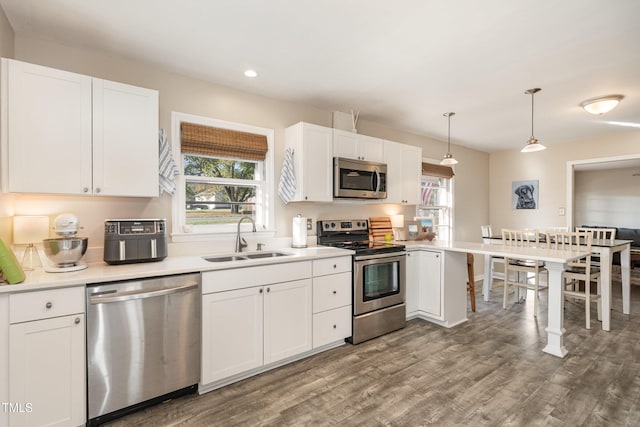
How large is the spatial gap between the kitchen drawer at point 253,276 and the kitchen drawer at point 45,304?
0.70 meters

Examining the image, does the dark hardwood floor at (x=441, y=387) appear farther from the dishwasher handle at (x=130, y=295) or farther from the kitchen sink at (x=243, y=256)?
the kitchen sink at (x=243, y=256)

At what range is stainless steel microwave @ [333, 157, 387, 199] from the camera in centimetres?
336

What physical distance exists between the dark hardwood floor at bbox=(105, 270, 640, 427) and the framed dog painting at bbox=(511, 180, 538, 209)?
2943 millimetres

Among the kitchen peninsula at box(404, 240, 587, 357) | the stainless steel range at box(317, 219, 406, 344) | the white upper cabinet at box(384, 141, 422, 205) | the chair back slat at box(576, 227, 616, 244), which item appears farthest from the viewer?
the white upper cabinet at box(384, 141, 422, 205)

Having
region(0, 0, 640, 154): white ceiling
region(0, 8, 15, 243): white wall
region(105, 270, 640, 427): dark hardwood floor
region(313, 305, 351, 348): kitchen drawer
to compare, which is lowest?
region(105, 270, 640, 427): dark hardwood floor

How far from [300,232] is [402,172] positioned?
1.70 metres

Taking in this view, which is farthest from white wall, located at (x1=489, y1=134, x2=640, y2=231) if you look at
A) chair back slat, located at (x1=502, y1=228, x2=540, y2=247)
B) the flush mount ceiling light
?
chair back slat, located at (x1=502, y1=228, x2=540, y2=247)

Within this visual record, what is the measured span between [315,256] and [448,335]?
1701mm

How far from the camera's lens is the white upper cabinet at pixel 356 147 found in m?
3.41

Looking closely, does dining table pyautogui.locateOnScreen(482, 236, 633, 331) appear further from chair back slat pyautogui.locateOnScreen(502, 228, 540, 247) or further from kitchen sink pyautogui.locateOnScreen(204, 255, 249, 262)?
kitchen sink pyautogui.locateOnScreen(204, 255, 249, 262)

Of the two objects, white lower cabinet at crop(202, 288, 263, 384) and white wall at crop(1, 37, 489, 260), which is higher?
white wall at crop(1, 37, 489, 260)

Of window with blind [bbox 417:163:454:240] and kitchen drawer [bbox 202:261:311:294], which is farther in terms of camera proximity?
window with blind [bbox 417:163:454:240]

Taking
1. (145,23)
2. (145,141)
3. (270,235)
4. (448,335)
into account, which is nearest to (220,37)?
(145,23)

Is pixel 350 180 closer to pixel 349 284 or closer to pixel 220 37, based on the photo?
pixel 349 284
